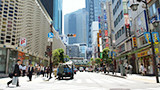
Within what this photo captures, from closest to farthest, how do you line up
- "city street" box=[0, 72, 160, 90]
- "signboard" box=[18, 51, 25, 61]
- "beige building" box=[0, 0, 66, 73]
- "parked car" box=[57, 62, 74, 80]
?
1. "city street" box=[0, 72, 160, 90]
2. "parked car" box=[57, 62, 74, 80]
3. "beige building" box=[0, 0, 66, 73]
4. "signboard" box=[18, 51, 25, 61]

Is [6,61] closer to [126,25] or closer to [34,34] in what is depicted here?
[34,34]

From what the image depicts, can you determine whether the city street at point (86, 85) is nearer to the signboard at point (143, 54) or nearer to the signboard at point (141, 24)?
the signboard at point (143, 54)

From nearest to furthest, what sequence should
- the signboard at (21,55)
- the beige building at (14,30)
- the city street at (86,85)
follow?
the city street at (86,85)
the beige building at (14,30)
the signboard at (21,55)

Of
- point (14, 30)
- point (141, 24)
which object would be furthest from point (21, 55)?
point (141, 24)

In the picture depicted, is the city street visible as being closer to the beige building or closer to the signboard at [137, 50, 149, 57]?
the signboard at [137, 50, 149, 57]

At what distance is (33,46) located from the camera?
153 ft

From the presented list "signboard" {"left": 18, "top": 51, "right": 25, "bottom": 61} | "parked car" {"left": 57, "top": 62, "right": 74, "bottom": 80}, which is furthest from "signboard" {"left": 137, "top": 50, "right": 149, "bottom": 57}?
"signboard" {"left": 18, "top": 51, "right": 25, "bottom": 61}

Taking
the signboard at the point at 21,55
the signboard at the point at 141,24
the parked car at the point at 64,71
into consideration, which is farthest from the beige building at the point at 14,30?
the signboard at the point at 141,24

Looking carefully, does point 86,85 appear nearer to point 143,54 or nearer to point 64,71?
point 64,71

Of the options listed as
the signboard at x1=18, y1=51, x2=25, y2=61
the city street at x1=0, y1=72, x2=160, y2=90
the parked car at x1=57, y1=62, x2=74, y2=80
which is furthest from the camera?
the signboard at x1=18, y1=51, x2=25, y2=61

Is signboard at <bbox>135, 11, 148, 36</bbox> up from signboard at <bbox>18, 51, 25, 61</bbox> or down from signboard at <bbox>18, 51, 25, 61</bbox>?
up

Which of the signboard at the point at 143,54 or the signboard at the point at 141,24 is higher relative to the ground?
the signboard at the point at 141,24

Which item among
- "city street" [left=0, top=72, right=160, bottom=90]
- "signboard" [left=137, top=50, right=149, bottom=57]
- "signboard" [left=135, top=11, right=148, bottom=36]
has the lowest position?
"city street" [left=0, top=72, right=160, bottom=90]

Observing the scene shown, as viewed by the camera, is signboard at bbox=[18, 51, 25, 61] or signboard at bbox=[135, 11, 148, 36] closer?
signboard at bbox=[135, 11, 148, 36]
